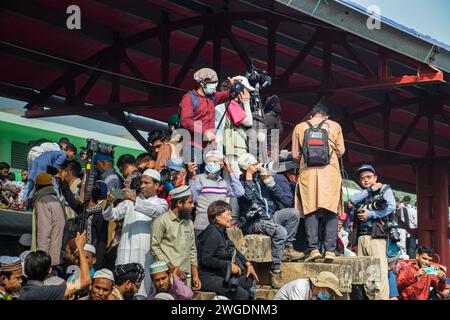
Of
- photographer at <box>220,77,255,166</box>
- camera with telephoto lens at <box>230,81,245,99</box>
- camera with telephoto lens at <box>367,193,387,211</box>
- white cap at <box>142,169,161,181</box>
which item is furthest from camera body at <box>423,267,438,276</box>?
white cap at <box>142,169,161,181</box>

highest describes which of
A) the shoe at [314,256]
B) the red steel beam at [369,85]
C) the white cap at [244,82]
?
the red steel beam at [369,85]

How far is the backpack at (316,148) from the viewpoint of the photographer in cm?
960

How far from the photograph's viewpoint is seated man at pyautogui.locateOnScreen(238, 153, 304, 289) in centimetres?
935

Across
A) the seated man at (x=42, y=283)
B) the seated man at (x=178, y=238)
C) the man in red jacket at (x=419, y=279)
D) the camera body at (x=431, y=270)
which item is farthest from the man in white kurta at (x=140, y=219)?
the camera body at (x=431, y=270)

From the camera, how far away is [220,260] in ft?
27.3

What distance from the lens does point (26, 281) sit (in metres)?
7.85

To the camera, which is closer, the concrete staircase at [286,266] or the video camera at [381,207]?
the concrete staircase at [286,266]

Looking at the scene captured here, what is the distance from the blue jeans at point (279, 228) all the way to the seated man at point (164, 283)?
5.31 feet

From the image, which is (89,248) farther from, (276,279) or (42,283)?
(276,279)

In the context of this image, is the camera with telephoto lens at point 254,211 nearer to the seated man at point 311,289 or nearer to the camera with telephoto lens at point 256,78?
the seated man at point 311,289

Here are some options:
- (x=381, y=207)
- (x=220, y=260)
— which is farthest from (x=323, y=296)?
(x=381, y=207)

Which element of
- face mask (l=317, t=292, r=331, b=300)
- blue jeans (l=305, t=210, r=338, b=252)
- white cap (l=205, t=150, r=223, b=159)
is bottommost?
face mask (l=317, t=292, r=331, b=300)

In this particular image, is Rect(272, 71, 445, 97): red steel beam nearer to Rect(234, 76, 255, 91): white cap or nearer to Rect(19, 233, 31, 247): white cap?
Rect(234, 76, 255, 91): white cap

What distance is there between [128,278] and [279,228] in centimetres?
197
